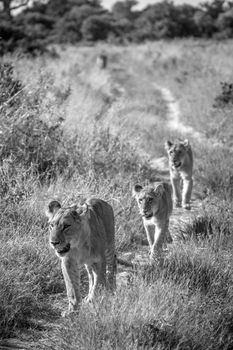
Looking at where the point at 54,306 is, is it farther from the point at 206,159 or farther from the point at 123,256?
the point at 206,159

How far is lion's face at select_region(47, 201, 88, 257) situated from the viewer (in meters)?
3.85

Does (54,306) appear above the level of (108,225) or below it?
below

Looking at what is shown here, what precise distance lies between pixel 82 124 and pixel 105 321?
5667mm

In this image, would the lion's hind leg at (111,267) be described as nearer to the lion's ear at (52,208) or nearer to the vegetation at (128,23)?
the lion's ear at (52,208)

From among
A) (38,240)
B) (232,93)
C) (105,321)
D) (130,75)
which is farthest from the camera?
(130,75)

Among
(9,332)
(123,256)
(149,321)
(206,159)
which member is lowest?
(206,159)

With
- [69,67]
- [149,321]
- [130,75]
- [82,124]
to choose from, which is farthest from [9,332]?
[130,75]

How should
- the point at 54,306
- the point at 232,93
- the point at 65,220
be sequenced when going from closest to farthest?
1. the point at 65,220
2. the point at 54,306
3. the point at 232,93

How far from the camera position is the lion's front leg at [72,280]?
13.5 ft

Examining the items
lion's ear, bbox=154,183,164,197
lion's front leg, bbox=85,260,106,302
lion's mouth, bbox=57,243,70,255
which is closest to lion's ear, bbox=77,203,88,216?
lion's mouth, bbox=57,243,70,255

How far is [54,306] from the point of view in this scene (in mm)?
4469

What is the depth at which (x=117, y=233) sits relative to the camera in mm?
5773

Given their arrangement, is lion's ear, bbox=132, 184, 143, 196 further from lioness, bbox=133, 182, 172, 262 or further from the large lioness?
the large lioness

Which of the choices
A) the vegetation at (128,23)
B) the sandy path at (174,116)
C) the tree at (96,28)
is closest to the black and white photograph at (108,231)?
the sandy path at (174,116)
